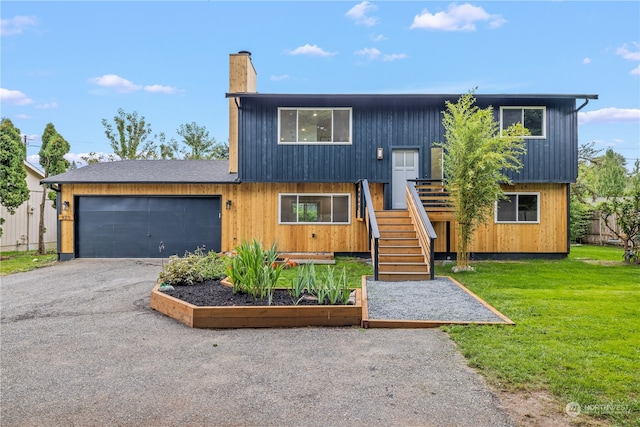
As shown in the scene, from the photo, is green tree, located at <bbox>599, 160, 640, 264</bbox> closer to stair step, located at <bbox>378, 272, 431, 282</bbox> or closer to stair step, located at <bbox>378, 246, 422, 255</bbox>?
stair step, located at <bbox>378, 246, 422, 255</bbox>

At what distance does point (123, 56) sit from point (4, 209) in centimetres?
1012

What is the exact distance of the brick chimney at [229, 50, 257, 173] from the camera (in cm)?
1160

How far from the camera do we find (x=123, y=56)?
64.6 ft

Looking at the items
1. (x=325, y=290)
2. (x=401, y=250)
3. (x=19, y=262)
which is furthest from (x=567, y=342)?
(x=19, y=262)

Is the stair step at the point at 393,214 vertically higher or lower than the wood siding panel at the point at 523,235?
higher

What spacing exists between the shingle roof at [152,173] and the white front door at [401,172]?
16.0 feet

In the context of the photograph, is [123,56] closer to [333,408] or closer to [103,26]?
[103,26]

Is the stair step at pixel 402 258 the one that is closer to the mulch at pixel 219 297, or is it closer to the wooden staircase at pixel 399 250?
the wooden staircase at pixel 399 250

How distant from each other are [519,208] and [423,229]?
4.91 m

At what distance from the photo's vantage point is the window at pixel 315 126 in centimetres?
1134

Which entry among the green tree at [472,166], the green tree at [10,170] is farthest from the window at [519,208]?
the green tree at [10,170]

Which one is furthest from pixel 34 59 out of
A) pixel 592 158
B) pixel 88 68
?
pixel 592 158

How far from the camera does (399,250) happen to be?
8367mm

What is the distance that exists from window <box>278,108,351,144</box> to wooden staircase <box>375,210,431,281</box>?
9.79 ft
